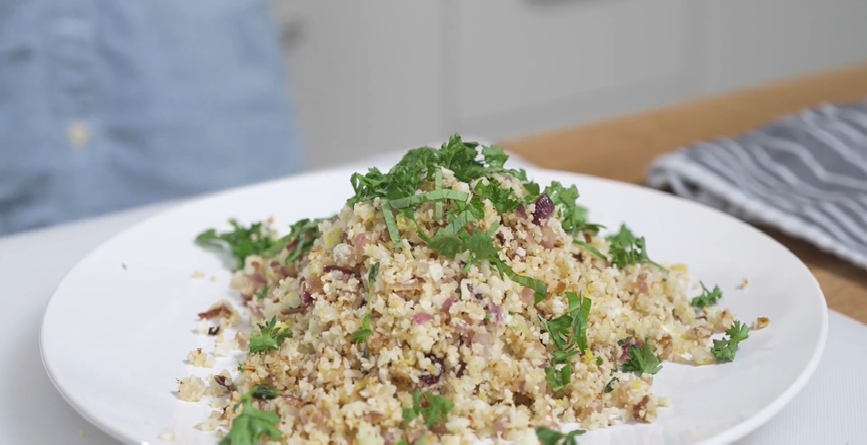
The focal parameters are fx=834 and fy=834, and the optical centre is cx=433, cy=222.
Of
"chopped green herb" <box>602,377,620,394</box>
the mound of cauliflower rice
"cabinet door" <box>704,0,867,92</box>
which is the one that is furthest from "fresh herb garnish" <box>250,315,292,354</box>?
"cabinet door" <box>704,0,867,92</box>

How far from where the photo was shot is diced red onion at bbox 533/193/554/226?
94 centimetres

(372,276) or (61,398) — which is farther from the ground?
(372,276)

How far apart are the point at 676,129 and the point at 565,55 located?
191 centimetres

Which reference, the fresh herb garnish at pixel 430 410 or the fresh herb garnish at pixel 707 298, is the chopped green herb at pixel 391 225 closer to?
the fresh herb garnish at pixel 430 410

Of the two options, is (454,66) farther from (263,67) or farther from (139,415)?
(139,415)

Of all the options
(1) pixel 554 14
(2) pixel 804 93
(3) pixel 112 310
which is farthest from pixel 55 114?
(1) pixel 554 14

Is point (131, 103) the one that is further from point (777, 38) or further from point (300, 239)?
point (777, 38)

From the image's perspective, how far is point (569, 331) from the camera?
0.85 metres

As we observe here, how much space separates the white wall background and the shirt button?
1116 mm

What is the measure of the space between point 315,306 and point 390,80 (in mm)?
2472

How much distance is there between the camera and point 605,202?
1260 mm

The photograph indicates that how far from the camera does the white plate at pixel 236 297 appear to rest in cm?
75

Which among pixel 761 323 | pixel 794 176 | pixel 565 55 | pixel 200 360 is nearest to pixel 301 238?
pixel 200 360

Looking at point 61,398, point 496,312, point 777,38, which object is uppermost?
point 496,312
